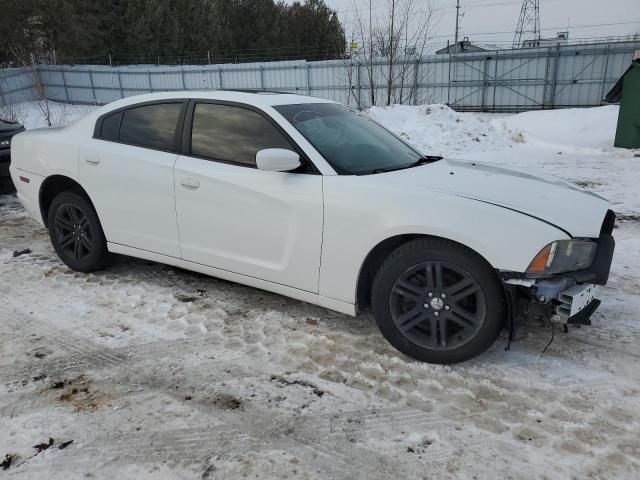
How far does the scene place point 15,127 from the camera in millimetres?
7828

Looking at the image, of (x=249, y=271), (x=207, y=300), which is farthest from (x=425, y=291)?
(x=207, y=300)

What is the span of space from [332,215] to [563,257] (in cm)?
134

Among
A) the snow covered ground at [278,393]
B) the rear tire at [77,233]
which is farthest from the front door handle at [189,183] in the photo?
the rear tire at [77,233]

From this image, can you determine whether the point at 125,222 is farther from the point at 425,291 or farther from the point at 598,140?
the point at 598,140

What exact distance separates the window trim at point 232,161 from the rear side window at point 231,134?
2cm

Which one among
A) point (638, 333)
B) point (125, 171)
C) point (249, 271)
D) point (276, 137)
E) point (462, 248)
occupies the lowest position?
point (638, 333)

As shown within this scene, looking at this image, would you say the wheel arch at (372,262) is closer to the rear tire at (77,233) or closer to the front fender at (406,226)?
the front fender at (406,226)

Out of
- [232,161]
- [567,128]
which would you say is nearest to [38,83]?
[567,128]

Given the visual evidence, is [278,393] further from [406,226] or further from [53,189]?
[53,189]

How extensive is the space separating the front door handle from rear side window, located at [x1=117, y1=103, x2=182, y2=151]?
1.02 ft

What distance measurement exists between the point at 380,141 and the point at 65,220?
9.63 ft

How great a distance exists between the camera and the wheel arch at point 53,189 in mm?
4363

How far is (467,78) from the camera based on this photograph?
72.2 feet

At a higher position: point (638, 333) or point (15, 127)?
point (15, 127)
